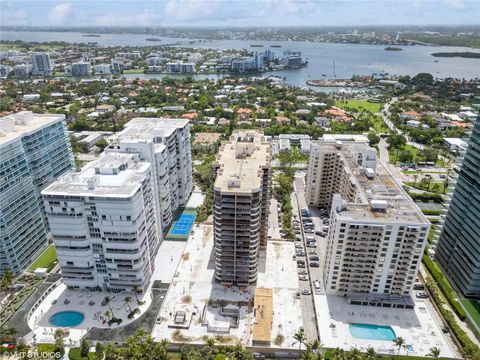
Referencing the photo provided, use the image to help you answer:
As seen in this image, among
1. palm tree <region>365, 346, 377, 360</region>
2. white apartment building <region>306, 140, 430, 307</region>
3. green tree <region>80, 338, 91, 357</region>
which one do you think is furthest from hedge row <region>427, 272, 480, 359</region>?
green tree <region>80, 338, 91, 357</region>

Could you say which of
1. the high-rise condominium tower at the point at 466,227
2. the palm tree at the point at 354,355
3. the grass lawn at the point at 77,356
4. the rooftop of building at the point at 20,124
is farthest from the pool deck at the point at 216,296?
the rooftop of building at the point at 20,124

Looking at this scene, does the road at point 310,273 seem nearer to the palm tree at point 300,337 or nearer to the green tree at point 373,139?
the palm tree at point 300,337

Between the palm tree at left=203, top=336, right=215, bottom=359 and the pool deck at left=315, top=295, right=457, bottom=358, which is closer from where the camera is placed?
the palm tree at left=203, top=336, right=215, bottom=359

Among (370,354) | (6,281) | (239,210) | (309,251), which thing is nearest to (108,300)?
(6,281)

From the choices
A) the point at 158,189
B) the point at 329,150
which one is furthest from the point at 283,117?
the point at 158,189

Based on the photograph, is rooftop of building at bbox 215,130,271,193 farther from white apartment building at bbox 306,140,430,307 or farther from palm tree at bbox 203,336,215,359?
→ palm tree at bbox 203,336,215,359

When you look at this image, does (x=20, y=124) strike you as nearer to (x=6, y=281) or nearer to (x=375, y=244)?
(x=6, y=281)
